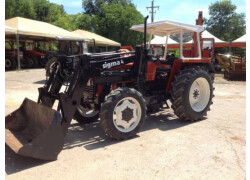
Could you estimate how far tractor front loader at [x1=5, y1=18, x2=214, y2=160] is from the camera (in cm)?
404

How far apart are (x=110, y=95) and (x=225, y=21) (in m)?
54.5

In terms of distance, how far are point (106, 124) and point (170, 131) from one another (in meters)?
1.53

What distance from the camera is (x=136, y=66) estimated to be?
5.12m

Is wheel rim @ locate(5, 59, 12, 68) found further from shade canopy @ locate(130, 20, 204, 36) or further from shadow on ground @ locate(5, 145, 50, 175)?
shadow on ground @ locate(5, 145, 50, 175)

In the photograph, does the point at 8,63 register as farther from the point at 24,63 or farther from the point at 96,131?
the point at 96,131

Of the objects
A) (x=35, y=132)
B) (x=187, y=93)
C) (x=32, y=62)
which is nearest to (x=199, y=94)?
(x=187, y=93)

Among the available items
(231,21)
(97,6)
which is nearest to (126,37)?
(97,6)

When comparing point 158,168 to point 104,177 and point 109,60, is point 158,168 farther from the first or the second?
point 109,60

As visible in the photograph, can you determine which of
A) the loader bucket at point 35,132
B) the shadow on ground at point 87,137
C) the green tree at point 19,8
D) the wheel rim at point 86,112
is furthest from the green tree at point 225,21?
the loader bucket at point 35,132

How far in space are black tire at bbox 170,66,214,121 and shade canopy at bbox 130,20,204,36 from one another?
2.92ft

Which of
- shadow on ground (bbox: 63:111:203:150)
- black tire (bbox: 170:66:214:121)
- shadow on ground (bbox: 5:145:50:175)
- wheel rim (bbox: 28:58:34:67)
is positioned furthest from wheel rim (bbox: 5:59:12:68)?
shadow on ground (bbox: 5:145:50:175)

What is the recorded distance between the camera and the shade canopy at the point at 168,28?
5.44 meters

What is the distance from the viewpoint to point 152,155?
4.02 m

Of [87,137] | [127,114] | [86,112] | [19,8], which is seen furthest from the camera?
Answer: [19,8]
